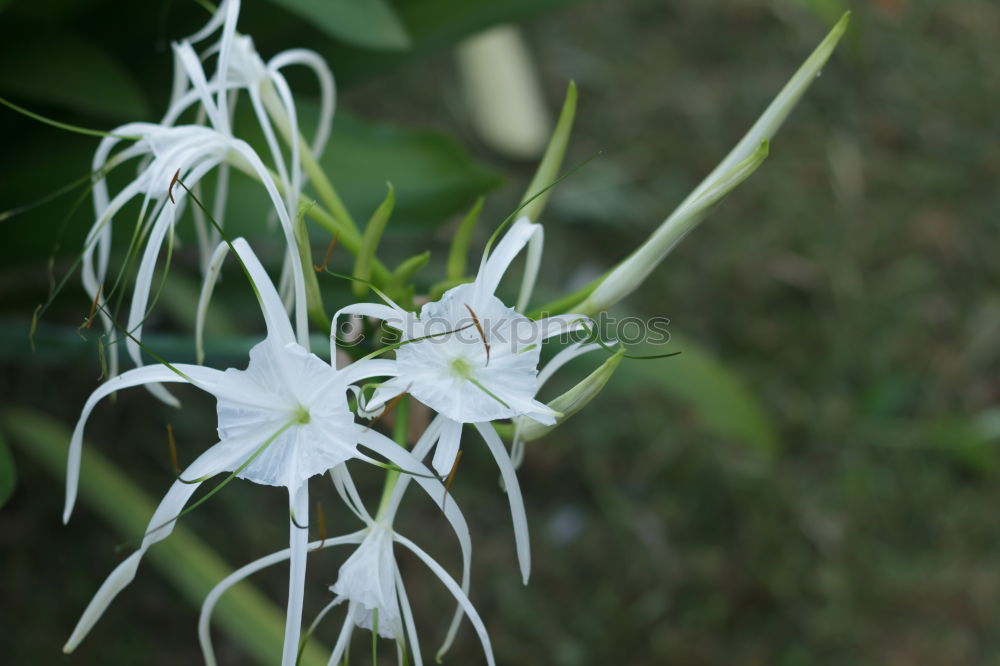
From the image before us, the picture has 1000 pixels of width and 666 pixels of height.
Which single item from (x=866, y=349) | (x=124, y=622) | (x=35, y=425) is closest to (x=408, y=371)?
(x=35, y=425)

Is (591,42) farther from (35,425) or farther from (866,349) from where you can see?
(35,425)

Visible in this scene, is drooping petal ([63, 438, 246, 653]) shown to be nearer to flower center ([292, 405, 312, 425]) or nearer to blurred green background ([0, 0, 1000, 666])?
flower center ([292, 405, 312, 425])

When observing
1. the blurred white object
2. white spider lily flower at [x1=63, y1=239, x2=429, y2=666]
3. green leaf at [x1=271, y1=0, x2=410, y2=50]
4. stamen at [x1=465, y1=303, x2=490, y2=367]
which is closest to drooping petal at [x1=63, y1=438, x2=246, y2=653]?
white spider lily flower at [x1=63, y1=239, x2=429, y2=666]

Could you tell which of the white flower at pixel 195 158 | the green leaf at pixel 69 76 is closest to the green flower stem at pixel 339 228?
the white flower at pixel 195 158

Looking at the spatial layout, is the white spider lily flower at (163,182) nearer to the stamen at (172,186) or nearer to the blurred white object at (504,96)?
the stamen at (172,186)

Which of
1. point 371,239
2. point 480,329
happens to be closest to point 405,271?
point 371,239

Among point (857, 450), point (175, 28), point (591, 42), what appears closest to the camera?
point (175, 28)

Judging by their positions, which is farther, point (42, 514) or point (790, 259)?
point (790, 259)
